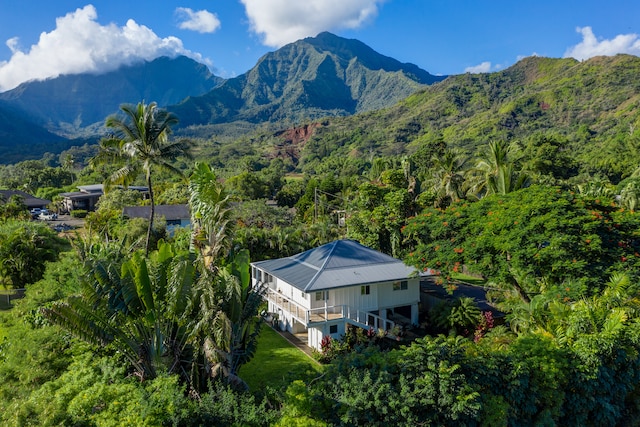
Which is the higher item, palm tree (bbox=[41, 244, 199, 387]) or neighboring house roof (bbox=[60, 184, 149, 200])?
neighboring house roof (bbox=[60, 184, 149, 200])

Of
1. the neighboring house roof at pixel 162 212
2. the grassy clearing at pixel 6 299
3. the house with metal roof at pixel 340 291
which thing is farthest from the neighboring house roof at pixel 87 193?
the house with metal roof at pixel 340 291

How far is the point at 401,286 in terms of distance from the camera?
21.3m

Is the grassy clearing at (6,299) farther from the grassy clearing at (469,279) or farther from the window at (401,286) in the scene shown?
the grassy clearing at (469,279)

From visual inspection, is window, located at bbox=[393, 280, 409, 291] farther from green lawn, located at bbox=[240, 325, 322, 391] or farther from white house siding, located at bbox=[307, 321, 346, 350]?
green lawn, located at bbox=[240, 325, 322, 391]

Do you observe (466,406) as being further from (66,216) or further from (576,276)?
(66,216)

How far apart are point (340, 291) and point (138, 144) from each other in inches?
479

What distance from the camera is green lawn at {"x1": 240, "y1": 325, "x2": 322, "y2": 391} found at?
52.0ft

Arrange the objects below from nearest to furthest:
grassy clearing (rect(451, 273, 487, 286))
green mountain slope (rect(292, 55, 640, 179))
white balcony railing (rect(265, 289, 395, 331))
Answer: white balcony railing (rect(265, 289, 395, 331)) < grassy clearing (rect(451, 273, 487, 286)) < green mountain slope (rect(292, 55, 640, 179))

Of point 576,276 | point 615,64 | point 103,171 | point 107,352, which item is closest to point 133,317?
point 107,352

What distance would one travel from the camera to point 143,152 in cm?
2212

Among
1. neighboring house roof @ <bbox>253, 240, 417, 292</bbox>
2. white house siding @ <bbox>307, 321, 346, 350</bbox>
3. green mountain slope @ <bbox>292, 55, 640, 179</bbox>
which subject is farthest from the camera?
green mountain slope @ <bbox>292, 55, 640, 179</bbox>

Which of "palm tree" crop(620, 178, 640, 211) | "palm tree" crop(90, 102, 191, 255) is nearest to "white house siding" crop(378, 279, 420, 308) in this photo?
"palm tree" crop(90, 102, 191, 255)

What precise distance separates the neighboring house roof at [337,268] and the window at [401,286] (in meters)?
0.58

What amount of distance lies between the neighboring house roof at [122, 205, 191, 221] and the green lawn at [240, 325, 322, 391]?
31.0 metres
